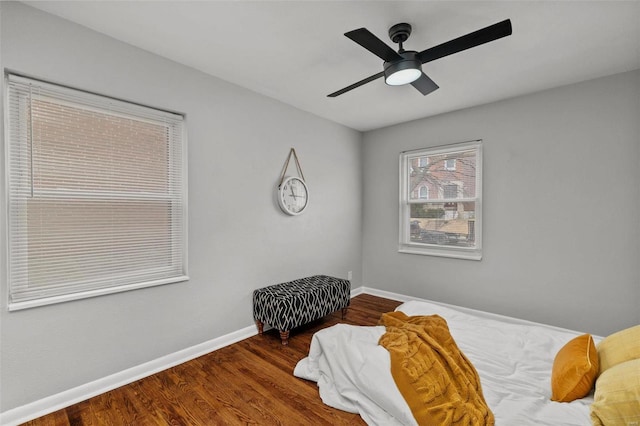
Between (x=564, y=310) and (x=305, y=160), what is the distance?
336cm

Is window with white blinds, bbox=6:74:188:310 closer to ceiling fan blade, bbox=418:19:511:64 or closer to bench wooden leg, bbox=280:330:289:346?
bench wooden leg, bbox=280:330:289:346

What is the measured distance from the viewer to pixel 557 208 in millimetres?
3078

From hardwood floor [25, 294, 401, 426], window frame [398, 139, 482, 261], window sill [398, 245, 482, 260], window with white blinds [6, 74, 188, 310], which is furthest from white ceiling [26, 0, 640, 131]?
hardwood floor [25, 294, 401, 426]

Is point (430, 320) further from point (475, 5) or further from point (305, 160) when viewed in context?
point (305, 160)

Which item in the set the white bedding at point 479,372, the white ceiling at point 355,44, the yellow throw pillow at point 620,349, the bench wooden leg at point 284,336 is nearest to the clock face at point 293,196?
the white ceiling at point 355,44

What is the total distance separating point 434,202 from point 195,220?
3.07 meters

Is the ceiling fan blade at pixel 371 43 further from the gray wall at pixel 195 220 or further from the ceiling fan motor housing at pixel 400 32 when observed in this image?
the gray wall at pixel 195 220

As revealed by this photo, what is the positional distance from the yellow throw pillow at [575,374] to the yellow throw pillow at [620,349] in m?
0.04

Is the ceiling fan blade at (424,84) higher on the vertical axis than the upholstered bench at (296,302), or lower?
higher

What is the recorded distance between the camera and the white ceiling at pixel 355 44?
189cm

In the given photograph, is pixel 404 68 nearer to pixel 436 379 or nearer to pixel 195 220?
pixel 436 379

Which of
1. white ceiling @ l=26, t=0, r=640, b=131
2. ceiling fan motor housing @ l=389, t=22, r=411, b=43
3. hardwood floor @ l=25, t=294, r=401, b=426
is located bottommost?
hardwood floor @ l=25, t=294, r=401, b=426

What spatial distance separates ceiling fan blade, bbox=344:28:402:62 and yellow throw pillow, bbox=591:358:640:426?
6.64 ft

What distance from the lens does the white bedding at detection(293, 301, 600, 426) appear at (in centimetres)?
143
